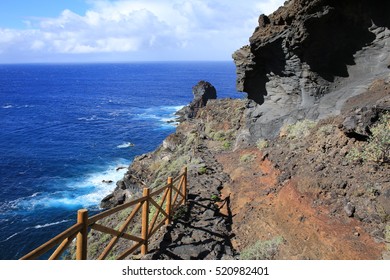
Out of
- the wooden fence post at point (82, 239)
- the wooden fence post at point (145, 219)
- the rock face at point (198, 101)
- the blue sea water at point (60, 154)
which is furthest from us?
the rock face at point (198, 101)

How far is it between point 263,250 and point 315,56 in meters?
12.9

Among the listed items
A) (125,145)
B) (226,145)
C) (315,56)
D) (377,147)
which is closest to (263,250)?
(377,147)

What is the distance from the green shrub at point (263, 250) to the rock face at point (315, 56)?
9.62 meters

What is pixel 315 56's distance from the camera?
1881 centimetres

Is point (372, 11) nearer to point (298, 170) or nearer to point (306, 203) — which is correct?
point (298, 170)

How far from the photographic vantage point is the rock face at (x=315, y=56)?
17156 millimetres

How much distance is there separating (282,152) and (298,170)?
2.89 m

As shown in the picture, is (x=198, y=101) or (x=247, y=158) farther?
(x=198, y=101)

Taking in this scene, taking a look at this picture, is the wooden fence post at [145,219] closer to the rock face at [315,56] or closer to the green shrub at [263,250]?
the green shrub at [263,250]

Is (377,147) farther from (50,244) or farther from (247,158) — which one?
(50,244)

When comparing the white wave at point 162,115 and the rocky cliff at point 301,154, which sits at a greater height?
the rocky cliff at point 301,154

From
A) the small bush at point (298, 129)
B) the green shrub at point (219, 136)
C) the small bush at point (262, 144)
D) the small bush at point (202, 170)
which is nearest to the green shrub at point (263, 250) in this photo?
the small bush at point (298, 129)

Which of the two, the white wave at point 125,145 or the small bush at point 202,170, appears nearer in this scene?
the small bush at point 202,170

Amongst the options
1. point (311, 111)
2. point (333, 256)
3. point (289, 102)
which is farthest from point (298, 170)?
point (289, 102)
